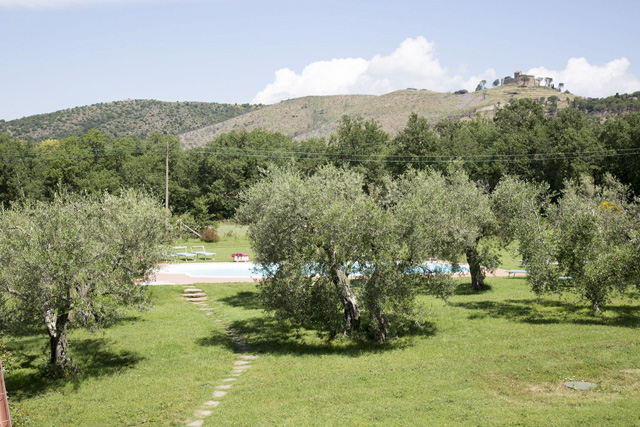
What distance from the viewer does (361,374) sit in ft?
43.2

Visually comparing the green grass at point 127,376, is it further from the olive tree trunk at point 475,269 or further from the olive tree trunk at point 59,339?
the olive tree trunk at point 475,269

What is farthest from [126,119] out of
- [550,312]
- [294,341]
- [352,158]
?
[550,312]

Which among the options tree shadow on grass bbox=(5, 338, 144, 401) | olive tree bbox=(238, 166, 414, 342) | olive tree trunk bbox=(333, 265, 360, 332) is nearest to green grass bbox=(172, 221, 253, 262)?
tree shadow on grass bbox=(5, 338, 144, 401)

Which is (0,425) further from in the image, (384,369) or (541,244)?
(541,244)

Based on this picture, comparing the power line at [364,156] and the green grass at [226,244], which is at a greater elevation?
the power line at [364,156]

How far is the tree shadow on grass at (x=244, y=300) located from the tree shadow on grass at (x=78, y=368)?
6.71m

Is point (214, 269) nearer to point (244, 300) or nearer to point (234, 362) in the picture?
point (244, 300)

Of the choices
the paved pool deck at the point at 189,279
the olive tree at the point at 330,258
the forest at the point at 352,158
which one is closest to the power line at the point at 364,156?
the forest at the point at 352,158

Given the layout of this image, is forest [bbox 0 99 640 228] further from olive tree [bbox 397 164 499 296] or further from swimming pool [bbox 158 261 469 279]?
olive tree [bbox 397 164 499 296]

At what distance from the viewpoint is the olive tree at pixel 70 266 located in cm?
1241

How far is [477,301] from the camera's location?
21.7 m

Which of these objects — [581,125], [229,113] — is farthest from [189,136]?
[581,125]

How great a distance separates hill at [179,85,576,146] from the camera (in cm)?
13600

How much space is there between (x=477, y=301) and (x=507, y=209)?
14.8 ft
